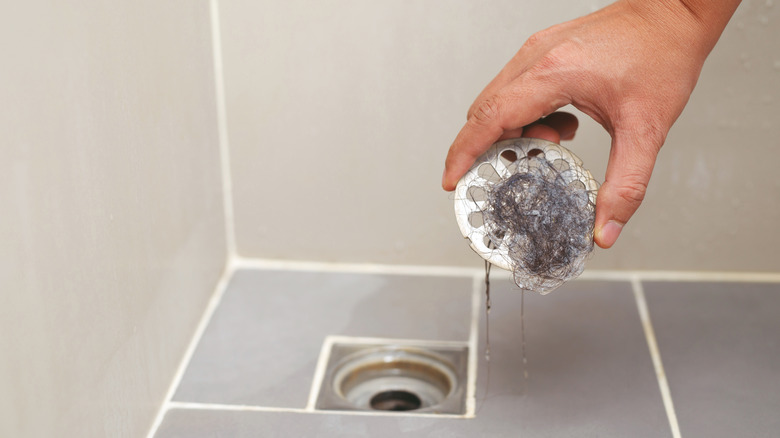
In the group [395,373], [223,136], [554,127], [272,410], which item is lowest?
[272,410]

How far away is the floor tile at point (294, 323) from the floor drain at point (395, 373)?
0.09ft

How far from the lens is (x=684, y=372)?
0.98m

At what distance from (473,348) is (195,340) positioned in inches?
13.6

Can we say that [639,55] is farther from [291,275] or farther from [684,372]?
[291,275]

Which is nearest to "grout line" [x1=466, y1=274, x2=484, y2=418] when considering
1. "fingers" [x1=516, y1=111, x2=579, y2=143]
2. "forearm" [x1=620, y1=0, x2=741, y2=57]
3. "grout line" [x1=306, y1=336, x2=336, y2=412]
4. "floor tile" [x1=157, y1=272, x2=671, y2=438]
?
"floor tile" [x1=157, y1=272, x2=671, y2=438]

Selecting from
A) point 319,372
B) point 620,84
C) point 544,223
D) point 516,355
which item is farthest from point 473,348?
point 620,84

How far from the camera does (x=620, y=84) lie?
0.77 metres

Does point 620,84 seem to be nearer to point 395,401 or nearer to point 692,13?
point 692,13

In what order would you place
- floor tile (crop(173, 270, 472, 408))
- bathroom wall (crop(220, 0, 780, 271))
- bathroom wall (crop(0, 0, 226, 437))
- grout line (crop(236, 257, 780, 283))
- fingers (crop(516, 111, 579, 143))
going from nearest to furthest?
1. bathroom wall (crop(0, 0, 226, 437))
2. fingers (crop(516, 111, 579, 143))
3. floor tile (crop(173, 270, 472, 408))
4. bathroom wall (crop(220, 0, 780, 271))
5. grout line (crop(236, 257, 780, 283))

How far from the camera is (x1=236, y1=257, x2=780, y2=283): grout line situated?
1196 mm

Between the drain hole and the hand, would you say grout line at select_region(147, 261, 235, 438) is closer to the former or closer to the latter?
the drain hole

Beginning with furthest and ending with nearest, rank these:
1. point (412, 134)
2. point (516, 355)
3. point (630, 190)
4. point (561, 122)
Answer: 1. point (412, 134)
2. point (516, 355)
3. point (561, 122)
4. point (630, 190)

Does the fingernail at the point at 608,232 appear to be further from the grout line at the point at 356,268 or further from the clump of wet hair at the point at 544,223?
the grout line at the point at 356,268

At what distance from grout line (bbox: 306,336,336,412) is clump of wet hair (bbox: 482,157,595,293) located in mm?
286
